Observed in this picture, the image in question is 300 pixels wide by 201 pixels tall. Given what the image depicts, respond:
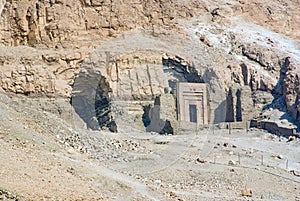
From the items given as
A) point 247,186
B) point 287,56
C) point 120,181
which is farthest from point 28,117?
point 287,56

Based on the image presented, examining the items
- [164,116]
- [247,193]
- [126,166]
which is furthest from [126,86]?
[247,193]

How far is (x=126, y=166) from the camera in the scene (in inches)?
602

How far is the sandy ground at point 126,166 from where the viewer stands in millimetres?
11328

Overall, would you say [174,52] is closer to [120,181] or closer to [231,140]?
[231,140]

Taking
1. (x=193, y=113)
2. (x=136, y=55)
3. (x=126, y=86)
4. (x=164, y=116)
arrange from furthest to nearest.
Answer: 1. (x=136, y=55)
2. (x=126, y=86)
3. (x=193, y=113)
4. (x=164, y=116)

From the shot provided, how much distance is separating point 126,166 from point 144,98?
1326cm

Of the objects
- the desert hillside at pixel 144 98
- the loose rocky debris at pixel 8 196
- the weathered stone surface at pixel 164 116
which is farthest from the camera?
the weathered stone surface at pixel 164 116

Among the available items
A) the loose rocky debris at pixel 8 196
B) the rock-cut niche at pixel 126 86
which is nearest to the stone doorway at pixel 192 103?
the rock-cut niche at pixel 126 86

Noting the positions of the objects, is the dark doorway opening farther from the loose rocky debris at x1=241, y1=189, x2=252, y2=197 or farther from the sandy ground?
the loose rocky debris at x1=241, y1=189, x2=252, y2=197

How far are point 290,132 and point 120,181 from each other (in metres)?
13.5

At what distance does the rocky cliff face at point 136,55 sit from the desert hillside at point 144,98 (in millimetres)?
71

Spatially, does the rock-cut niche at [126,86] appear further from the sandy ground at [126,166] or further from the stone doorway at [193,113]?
the sandy ground at [126,166]

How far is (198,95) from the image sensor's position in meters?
27.1

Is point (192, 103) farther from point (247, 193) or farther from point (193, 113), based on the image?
point (247, 193)
